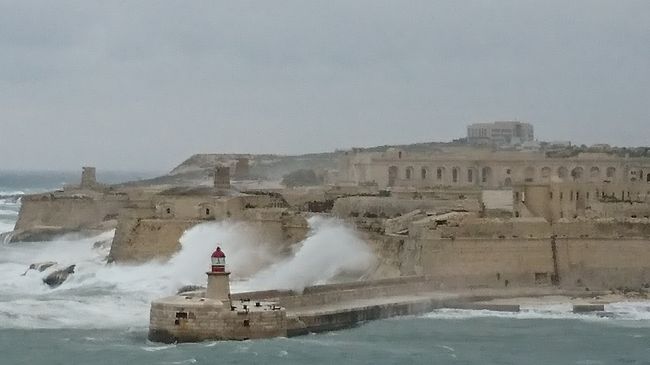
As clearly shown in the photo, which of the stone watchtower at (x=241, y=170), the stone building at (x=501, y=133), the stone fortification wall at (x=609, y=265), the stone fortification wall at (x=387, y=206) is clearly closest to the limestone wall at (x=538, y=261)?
the stone fortification wall at (x=609, y=265)

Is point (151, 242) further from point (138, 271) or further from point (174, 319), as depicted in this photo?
point (174, 319)

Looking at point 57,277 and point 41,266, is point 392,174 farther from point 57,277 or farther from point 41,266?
point 57,277

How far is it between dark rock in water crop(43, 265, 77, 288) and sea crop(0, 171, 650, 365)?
23 cm

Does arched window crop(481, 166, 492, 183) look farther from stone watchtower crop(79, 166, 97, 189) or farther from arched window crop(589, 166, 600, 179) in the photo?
stone watchtower crop(79, 166, 97, 189)

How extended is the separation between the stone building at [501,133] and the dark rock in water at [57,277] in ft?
201

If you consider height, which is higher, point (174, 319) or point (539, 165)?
point (539, 165)

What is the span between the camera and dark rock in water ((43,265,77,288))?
37.9 metres

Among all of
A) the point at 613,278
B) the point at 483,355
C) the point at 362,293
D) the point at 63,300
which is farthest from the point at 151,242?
the point at 483,355

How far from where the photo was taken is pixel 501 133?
346 feet

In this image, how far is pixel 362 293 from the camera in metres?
30.9

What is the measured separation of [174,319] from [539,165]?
2875 cm

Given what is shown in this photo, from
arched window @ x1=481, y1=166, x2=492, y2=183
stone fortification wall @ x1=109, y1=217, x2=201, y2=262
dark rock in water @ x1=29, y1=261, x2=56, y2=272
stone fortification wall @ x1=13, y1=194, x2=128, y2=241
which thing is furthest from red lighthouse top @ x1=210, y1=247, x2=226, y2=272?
stone fortification wall @ x1=13, y1=194, x2=128, y2=241

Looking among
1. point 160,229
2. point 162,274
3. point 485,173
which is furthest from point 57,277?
point 485,173

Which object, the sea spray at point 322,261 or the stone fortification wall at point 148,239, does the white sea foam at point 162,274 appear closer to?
the sea spray at point 322,261
